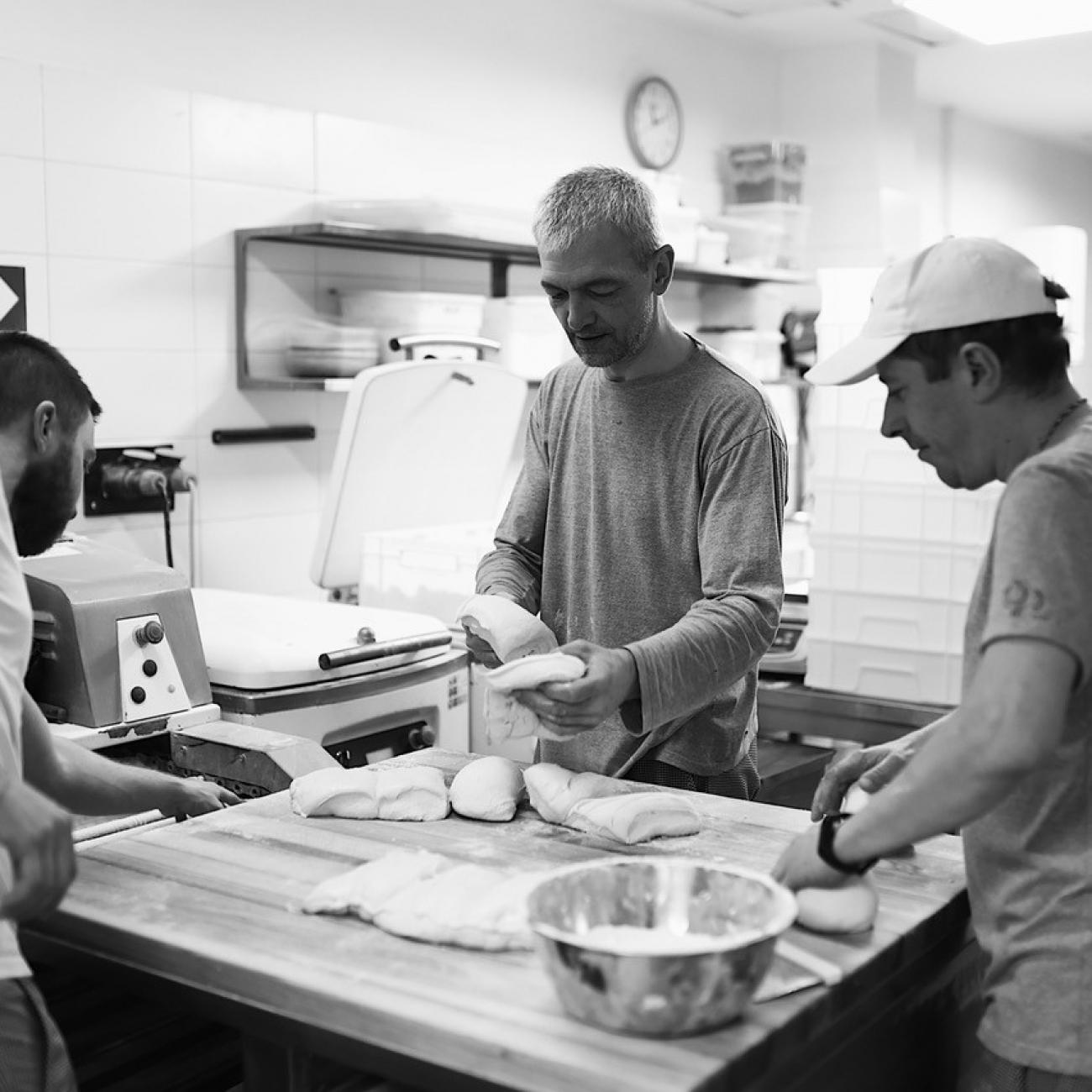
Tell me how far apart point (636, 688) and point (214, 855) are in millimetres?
564

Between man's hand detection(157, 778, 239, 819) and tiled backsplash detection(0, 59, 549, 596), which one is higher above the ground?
tiled backsplash detection(0, 59, 549, 596)

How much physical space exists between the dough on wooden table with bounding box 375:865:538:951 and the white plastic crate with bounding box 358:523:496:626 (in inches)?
71.9

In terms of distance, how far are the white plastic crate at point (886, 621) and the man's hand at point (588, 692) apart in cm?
160

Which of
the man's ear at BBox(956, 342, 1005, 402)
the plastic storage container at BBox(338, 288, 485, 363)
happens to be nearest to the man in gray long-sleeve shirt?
the man's ear at BBox(956, 342, 1005, 402)

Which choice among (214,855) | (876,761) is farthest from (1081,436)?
(214,855)

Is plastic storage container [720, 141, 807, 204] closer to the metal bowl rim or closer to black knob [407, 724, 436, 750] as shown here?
black knob [407, 724, 436, 750]

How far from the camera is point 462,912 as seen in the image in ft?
4.78

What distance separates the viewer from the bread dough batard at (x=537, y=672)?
5.74ft

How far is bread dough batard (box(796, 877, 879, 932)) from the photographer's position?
145 centimetres

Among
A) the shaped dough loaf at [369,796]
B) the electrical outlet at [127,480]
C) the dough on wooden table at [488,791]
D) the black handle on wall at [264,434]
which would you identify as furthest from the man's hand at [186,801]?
the black handle on wall at [264,434]

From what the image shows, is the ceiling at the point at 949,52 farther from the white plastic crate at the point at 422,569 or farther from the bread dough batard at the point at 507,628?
the bread dough batard at the point at 507,628

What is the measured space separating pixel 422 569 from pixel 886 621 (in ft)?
3.65

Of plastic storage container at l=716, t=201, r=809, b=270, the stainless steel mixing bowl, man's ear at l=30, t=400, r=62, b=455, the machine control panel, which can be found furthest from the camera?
plastic storage container at l=716, t=201, r=809, b=270

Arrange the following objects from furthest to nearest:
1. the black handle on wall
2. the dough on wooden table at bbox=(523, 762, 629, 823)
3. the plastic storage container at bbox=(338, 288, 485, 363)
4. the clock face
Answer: the clock face
the plastic storage container at bbox=(338, 288, 485, 363)
the black handle on wall
the dough on wooden table at bbox=(523, 762, 629, 823)
